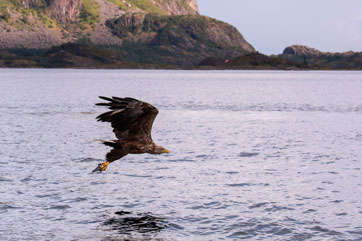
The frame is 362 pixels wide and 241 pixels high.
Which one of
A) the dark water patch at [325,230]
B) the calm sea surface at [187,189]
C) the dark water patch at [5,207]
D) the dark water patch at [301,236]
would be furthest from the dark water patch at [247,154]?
the dark water patch at [5,207]

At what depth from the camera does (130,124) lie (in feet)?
54.7

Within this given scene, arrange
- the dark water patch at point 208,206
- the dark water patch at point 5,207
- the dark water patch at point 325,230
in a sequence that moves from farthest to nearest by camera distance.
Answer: the dark water patch at point 208,206 → the dark water patch at point 5,207 → the dark water patch at point 325,230

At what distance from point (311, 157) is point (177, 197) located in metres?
12.7

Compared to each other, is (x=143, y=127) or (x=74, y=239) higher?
(x=143, y=127)

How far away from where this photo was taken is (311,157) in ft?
100

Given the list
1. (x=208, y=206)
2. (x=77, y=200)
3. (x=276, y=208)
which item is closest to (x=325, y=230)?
(x=276, y=208)

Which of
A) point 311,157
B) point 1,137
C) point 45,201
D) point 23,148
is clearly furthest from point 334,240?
point 1,137

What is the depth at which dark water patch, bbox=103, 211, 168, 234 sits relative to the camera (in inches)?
629

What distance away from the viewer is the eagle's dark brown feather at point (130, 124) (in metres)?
15.9

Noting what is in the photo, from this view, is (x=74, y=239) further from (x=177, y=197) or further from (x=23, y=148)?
(x=23, y=148)

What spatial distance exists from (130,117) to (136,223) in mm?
3173

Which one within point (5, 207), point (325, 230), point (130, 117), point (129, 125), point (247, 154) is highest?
point (130, 117)

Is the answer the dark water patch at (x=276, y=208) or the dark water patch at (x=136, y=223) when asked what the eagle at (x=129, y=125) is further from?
→ the dark water patch at (x=276, y=208)

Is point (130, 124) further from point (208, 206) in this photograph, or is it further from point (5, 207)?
point (5, 207)
